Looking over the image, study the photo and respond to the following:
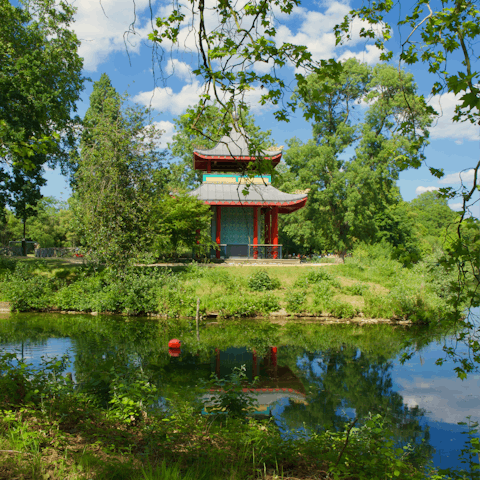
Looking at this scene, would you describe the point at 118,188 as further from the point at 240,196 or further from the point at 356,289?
the point at 356,289

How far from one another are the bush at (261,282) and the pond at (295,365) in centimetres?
217

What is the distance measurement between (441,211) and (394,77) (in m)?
38.6

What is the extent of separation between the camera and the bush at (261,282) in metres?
17.0

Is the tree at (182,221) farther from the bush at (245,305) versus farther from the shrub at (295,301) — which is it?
the shrub at (295,301)

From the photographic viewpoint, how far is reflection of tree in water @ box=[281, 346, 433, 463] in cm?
620

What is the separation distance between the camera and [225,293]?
53.2ft

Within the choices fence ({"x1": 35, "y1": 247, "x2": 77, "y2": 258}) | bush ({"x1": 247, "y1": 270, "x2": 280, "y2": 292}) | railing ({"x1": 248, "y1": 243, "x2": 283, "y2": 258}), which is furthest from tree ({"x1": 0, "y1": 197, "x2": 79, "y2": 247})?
bush ({"x1": 247, "y1": 270, "x2": 280, "y2": 292})

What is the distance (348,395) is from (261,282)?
9.40 meters

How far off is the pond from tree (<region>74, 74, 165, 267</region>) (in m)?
3.03

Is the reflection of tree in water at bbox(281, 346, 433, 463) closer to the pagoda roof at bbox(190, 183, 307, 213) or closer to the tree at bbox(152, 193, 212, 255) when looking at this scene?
the tree at bbox(152, 193, 212, 255)

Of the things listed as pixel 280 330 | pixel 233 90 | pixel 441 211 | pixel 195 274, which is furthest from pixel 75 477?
pixel 441 211

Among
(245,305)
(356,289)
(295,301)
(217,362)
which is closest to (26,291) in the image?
(245,305)

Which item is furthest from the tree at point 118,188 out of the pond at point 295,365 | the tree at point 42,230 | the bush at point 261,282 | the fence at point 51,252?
the tree at point 42,230

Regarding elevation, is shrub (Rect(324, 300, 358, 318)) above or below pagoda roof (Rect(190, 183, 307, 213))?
below
